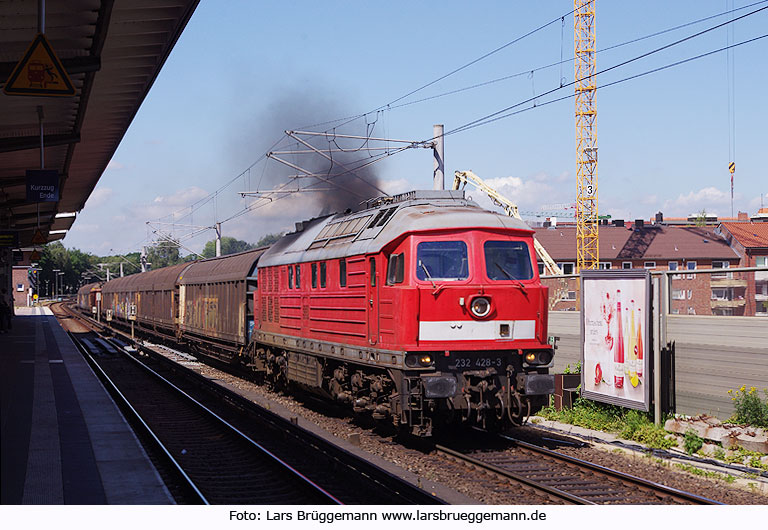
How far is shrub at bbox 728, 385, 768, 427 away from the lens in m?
12.3

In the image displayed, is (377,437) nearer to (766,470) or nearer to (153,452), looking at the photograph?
(153,452)

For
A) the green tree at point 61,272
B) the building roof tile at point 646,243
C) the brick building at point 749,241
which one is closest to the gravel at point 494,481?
the brick building at point 749,241

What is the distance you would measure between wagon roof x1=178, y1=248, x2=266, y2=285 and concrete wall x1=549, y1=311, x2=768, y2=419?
42.2 ft

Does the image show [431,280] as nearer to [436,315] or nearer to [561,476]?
[436,315]

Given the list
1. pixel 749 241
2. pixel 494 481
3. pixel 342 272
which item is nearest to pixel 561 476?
pixel 494 481

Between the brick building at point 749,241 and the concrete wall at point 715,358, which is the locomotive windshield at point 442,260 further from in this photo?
Answer: the brick building at point 749,241

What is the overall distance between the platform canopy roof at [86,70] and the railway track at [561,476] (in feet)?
28.7

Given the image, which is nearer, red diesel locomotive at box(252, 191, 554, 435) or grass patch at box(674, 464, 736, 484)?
grass patch at box(674, 464, 736, 484)

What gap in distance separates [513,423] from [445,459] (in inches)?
52.0

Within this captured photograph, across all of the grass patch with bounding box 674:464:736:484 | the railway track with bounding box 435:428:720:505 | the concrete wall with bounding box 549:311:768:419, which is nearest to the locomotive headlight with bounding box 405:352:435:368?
the railway track with bounding box 435:428:720:505

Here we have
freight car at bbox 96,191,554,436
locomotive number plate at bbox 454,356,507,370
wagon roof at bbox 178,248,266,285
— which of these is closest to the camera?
freight car at bbox 96,191,554,436

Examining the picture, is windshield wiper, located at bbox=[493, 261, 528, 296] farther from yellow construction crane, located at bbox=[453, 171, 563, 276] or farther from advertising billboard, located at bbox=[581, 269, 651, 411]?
yellow construction crane, located at bbox=[453, 171, 563, 276]

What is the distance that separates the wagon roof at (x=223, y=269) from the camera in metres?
23.7

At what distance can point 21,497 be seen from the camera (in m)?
9.69
